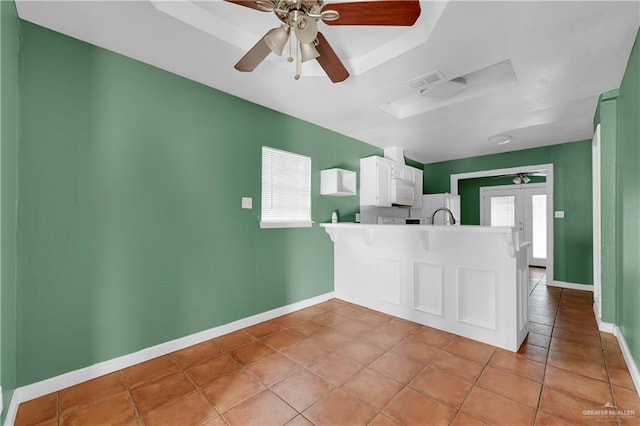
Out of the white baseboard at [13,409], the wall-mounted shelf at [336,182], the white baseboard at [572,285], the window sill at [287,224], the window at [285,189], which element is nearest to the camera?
the white baseboard at [13,409]

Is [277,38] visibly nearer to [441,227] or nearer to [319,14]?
[319,14]

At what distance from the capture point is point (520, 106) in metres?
3.14

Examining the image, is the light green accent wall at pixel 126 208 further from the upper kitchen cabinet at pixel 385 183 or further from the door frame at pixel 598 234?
the door frame at pixel 598 234

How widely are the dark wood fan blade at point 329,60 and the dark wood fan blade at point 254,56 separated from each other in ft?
1.10

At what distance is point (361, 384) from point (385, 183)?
10.2ft

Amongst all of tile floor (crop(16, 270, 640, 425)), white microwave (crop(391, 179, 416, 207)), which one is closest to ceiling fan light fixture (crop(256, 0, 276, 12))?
tile floor (crop(16, 270, 640, 425))

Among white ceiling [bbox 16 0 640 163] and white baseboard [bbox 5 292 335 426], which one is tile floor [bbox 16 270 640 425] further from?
white ceiling [bbox 16 0 640 163]

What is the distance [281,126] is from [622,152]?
3279mm

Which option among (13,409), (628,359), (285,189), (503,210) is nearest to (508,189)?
(503,210)

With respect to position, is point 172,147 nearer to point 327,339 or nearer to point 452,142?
point 327,339

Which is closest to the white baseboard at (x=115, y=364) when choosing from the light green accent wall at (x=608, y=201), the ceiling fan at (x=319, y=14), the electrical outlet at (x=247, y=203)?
the electrical outlet at (x=247, y=203)

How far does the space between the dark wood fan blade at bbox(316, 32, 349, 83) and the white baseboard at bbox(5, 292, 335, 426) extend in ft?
8.05

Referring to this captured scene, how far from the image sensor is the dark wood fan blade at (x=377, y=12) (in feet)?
4.43

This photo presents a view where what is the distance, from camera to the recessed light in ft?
13.8
